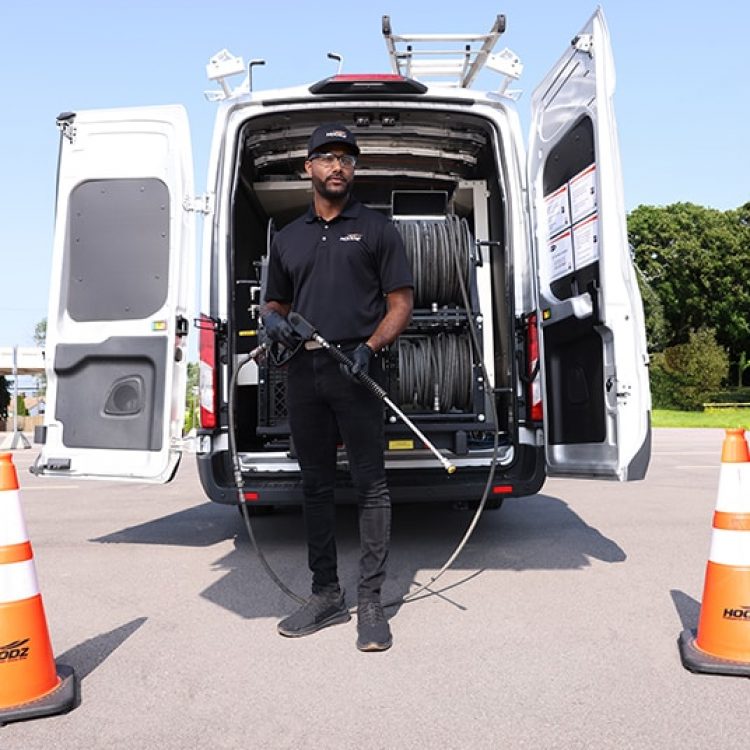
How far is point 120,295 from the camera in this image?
4984 mm

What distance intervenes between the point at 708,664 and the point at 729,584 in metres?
0.31

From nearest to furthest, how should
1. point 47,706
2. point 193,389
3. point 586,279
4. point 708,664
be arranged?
point 47,706 → point 708,664 → point 586,279 → point 193,389

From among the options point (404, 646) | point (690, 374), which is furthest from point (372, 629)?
point (690, 374)

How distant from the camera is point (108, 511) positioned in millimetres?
7543

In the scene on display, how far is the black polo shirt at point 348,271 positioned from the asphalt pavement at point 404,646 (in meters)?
1.39

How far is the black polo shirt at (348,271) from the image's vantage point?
Result: 3.76m

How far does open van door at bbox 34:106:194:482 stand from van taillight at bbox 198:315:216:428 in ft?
0.43

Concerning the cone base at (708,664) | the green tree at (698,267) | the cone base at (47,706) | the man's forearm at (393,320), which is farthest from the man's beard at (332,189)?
the green tree at (698,267)

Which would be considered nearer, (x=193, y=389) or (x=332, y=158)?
(x=332, y=158)

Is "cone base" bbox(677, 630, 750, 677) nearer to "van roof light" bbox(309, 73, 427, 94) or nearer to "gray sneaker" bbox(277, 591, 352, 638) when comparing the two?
"gray sneaker" bbox(277, 591, 352, 638)

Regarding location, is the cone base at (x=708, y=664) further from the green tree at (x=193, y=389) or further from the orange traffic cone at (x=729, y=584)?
the green tree at (x=193, y=389)

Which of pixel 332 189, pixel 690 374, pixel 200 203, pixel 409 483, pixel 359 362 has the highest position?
pixel 690 374

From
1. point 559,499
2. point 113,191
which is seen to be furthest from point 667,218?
point 113,191

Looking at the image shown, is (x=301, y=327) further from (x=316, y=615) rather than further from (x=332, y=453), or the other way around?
(x=316, y=615)
